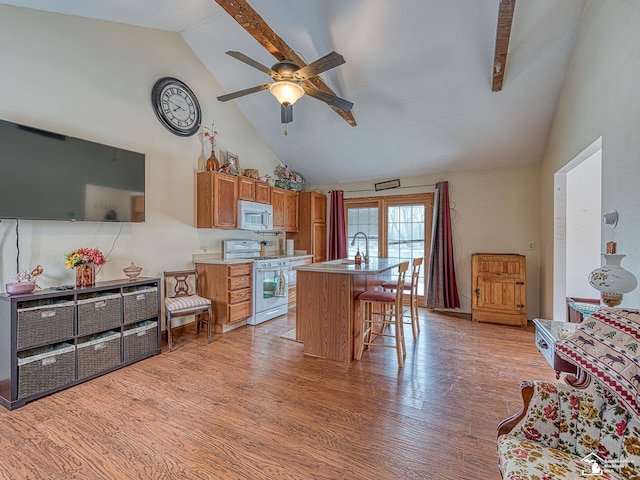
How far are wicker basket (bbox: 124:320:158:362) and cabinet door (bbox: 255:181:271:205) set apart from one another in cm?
242

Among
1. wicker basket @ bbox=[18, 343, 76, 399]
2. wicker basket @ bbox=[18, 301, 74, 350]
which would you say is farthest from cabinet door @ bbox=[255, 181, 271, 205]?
wicker basket @ bbox=[18, 343, 76, 399]

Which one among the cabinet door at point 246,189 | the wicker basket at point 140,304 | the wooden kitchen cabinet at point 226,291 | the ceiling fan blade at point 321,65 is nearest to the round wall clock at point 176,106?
the cabinet door at point 246,189

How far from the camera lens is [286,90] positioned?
2.43 meters

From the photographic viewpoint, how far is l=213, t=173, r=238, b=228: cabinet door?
13.3ft

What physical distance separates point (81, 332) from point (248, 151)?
347cm

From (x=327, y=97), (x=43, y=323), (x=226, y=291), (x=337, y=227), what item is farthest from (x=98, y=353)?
(x=337, y=227)

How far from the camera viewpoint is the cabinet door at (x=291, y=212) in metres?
5.57

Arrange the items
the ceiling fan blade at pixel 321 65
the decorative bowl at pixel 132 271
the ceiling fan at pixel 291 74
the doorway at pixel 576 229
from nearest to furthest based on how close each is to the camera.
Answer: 1. the ceiling fan blade at pixel 321 65
2. the ceiling fan at pixel 291 74
3. the decorative bowl at pixel 132 271
4. the doorway at pixel 576 229

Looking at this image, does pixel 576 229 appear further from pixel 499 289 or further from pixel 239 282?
pixel 239 282

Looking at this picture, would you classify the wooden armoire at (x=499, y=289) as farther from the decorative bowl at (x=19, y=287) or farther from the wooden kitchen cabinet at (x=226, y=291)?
the decorative bowl at (x=19, y=287)

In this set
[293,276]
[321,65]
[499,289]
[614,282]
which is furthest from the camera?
[293,276]

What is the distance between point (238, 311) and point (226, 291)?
13.4 inches

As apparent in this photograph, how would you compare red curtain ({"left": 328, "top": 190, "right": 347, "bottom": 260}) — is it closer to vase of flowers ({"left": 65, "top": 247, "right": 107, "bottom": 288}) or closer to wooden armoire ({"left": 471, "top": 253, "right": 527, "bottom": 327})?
wooden armoire ({"left": 471, "top": 253, "right": 527, "bottom": 327})

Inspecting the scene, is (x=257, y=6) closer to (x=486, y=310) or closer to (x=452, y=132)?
(x=452, y=132)
